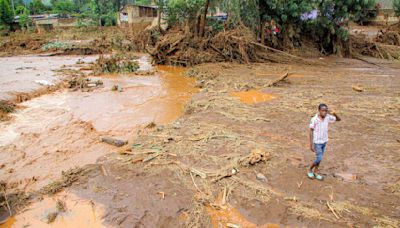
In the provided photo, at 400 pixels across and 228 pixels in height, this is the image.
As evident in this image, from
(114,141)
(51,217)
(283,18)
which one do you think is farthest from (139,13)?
(51,217)

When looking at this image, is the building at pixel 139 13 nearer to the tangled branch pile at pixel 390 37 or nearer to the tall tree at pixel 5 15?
the tall tree at pixel 5 15

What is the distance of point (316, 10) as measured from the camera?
17.5 meters

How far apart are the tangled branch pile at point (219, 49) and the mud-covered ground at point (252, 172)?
7.97 metres

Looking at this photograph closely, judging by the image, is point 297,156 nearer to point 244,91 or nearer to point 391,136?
point 391,136

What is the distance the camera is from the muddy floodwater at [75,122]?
617cm

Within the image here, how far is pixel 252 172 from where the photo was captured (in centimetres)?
513

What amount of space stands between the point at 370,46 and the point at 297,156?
54.6ft

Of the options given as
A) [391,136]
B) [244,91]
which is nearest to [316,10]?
[244,91]

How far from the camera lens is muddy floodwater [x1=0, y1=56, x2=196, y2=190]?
20.2 ft

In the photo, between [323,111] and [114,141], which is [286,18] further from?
[323,111]

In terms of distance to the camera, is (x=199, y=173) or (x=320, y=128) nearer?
(x=320, y=128)

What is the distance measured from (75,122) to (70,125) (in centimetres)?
24

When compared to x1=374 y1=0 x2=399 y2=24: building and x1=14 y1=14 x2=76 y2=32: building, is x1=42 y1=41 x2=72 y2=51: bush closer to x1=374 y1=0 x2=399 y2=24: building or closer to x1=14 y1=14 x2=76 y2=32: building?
x1=14 y1=14 x2=76 y2=32: building

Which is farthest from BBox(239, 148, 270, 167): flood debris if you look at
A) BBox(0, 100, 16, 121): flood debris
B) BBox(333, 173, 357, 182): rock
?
BBox(0, 100, 16, 121): flood debris
